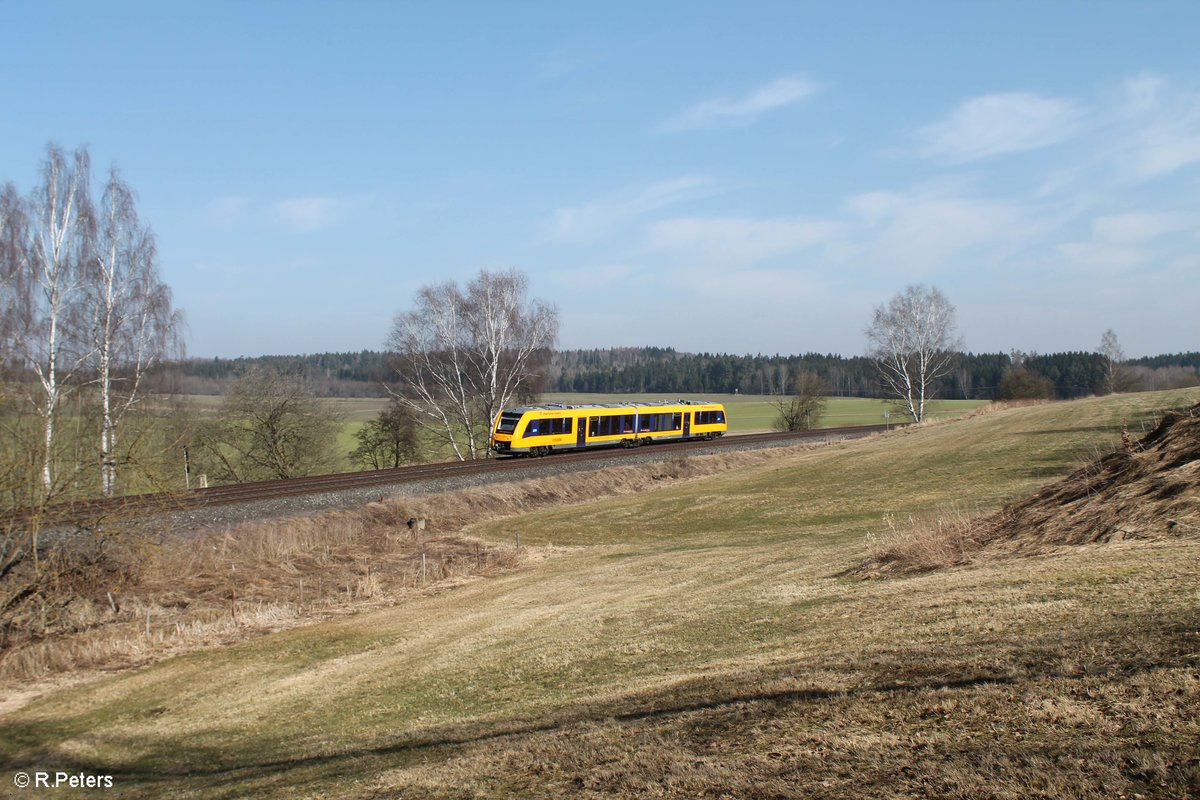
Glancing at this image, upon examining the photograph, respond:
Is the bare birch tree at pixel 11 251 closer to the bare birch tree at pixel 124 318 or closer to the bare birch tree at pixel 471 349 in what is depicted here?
the bare birch tree at pixel 124 318

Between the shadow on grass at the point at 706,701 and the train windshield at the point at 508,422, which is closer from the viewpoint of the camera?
the shadow on grass at the point at 706,701

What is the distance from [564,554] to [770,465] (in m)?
20.2

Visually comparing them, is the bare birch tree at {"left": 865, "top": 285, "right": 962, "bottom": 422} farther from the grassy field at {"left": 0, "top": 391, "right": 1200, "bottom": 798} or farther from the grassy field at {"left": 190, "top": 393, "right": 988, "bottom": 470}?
the grassy field at {"left": 0, "top": 391, "right": 1200, "bottom": 798}

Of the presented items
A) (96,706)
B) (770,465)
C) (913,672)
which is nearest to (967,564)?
(913,672)

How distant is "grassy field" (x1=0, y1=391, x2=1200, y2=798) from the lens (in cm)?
585

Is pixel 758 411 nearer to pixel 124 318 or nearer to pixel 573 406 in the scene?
pixel 573 406

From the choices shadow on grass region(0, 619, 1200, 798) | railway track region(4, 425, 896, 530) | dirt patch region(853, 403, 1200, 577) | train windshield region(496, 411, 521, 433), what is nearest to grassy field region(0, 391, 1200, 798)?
shadow on grass region(0, 619, 1200, 798)

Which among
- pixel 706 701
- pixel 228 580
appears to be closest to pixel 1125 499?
pixel 706 701

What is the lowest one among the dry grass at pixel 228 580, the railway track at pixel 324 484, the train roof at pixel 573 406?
the dry grass at pixel 228 580

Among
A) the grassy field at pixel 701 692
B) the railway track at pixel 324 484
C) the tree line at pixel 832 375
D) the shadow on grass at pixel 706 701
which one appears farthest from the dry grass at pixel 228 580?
the tree line at pixel 832 375

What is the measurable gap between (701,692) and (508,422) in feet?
118

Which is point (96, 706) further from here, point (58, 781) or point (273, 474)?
point (273, 474)

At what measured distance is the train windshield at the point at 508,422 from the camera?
144 ft

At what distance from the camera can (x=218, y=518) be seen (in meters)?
26.1
